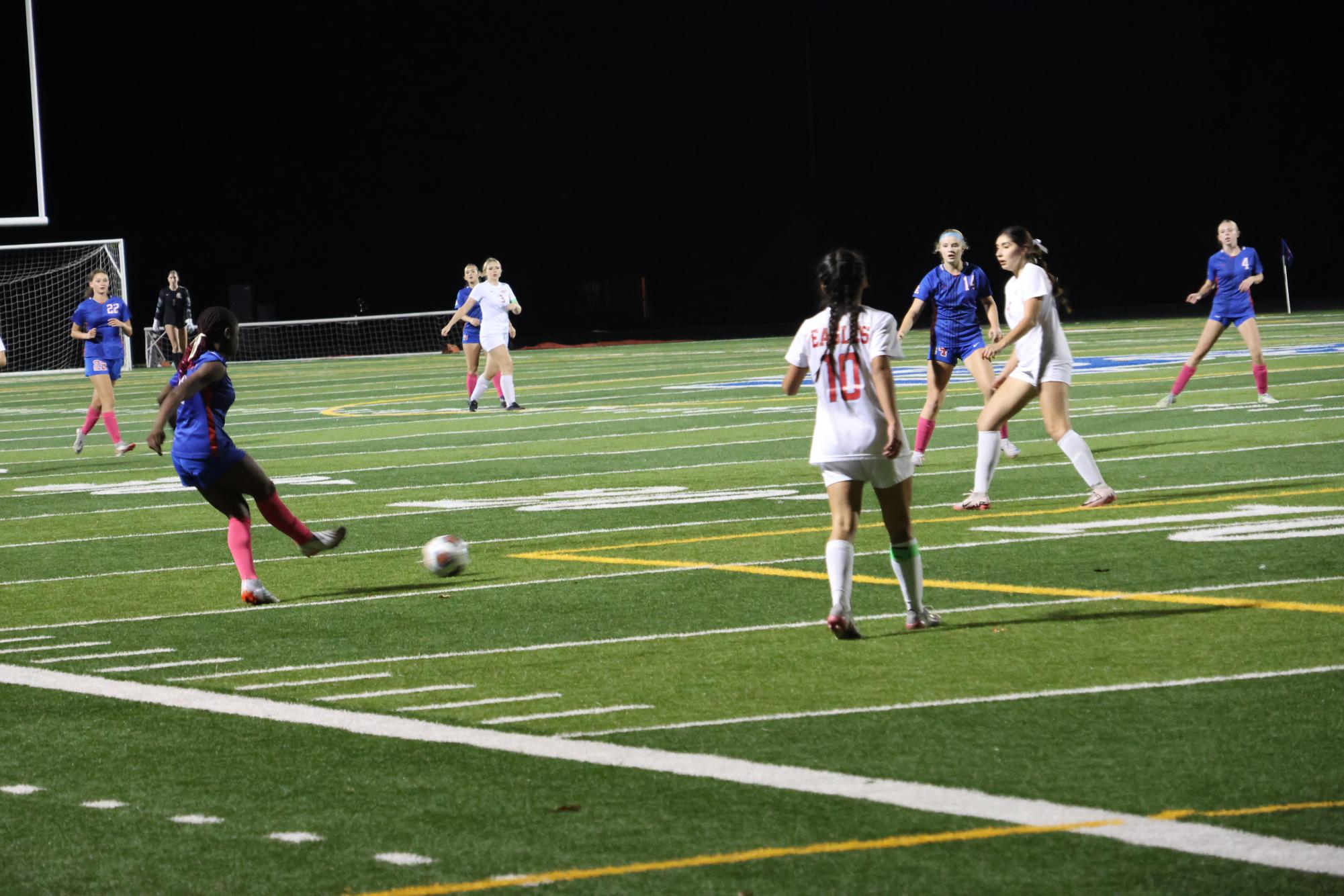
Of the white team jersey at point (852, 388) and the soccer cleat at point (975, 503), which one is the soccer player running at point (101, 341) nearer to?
the soccer cleat at point (975, 503)

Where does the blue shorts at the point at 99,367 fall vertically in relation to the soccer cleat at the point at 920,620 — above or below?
above

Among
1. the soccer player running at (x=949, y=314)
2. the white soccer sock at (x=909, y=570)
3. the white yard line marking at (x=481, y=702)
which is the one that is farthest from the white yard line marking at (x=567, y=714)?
the soccer player running at (x=949, y=314)

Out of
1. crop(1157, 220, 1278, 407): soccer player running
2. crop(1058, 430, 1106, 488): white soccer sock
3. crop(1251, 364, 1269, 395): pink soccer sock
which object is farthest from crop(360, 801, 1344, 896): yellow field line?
crop(1251, 364, 1269, 395): pink soccer sock

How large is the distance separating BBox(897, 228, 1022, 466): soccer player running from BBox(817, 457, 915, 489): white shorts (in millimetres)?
7552

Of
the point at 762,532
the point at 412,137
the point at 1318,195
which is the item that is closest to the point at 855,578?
the point at 762,532

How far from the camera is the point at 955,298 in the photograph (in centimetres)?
1644

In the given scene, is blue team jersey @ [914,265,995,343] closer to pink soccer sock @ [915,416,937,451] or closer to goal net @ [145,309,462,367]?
pink soccer sock @ [915,416,937,451]

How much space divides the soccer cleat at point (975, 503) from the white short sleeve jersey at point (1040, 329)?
2.87 feet

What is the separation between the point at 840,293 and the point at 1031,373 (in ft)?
16.2

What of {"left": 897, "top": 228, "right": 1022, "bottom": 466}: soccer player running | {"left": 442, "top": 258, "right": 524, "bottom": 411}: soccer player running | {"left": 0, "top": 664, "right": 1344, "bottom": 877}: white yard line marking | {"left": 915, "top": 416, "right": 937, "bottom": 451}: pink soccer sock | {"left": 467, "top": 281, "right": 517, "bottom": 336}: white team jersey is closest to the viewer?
{"left": 0, "top": 664, "right": 1344, "bottom": 877}: white yard line marking

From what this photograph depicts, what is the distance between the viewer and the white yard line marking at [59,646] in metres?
9.32

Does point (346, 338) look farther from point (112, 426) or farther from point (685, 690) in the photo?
point (685, 690)

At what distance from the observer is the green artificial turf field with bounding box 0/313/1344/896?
17.6 feet

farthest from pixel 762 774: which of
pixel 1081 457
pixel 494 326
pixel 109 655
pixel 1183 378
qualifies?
pixel 494 326
